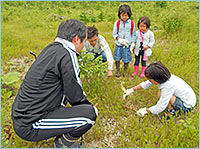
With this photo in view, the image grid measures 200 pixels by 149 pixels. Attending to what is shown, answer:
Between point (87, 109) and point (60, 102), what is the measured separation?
0.34 meters

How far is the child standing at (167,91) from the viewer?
2691 mm

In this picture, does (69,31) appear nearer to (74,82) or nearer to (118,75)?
(74,82)

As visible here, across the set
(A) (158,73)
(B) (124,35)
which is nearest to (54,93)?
(A) (158,73)

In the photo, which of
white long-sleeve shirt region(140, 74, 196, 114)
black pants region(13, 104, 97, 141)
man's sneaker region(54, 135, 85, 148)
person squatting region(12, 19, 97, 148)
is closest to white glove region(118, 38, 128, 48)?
white long-sleeve shirt region(140, 74, 196, 114)

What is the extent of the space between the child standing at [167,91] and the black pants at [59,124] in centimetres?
109

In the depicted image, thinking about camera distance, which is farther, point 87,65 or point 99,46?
point 99,46

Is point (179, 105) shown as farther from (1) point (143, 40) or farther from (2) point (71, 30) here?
(2) point (71, 30)

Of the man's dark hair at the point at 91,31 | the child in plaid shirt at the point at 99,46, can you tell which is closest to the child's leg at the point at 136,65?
the child in plaid shirt at the point at 99,46

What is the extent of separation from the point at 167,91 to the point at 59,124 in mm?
1613

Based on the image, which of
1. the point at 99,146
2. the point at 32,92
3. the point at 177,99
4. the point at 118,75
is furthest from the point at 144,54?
the point at 32,92

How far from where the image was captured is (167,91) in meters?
2.74

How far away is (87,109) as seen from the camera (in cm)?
227

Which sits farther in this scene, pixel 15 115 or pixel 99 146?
pixel 99 146

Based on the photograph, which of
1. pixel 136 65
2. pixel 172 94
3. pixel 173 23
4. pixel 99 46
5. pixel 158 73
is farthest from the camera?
pixel 173 23
